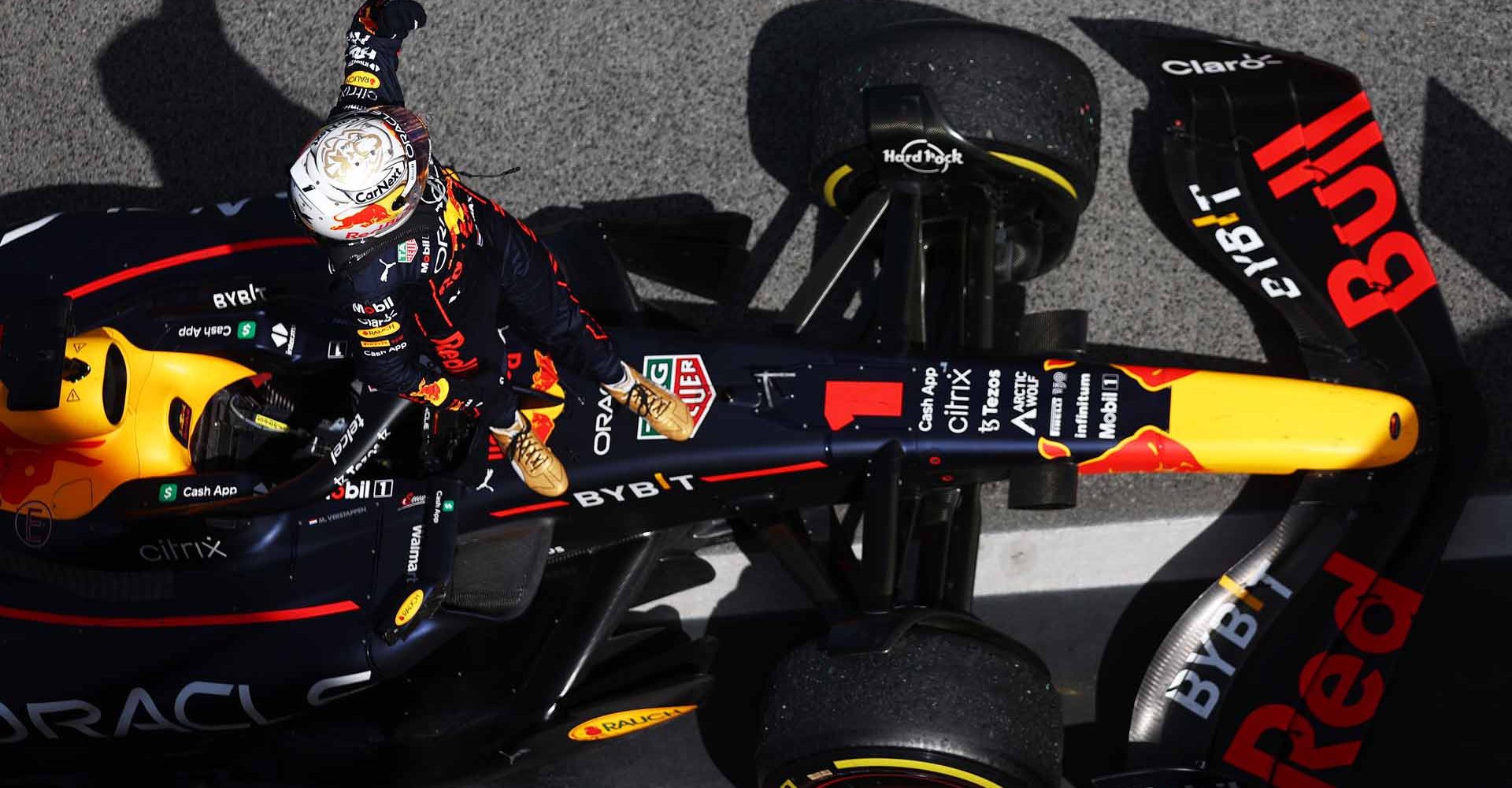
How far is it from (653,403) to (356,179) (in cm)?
101

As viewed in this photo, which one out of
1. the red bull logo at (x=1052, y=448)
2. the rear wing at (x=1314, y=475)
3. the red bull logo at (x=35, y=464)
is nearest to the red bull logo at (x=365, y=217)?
the red bull logo at (x=35, y=464)

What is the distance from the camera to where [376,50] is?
3.52 m

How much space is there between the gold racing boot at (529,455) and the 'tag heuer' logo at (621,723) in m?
0.67

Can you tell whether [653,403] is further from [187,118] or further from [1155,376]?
[187,118]

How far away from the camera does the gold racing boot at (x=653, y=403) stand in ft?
12.1

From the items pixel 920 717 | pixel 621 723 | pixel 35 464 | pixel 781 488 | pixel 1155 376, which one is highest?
pixel 1155 376

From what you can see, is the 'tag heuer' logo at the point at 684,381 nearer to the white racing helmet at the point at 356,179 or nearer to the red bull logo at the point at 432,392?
the red bull logo at the point at 432,392

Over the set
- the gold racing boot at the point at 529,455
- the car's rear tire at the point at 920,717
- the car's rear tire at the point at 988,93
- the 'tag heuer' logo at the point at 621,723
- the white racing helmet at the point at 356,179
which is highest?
the car's rear tire at the point at 988,93

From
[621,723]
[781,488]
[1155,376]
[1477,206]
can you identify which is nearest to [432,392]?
[781,488]

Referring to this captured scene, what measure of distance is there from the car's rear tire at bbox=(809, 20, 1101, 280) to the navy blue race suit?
1.04 m

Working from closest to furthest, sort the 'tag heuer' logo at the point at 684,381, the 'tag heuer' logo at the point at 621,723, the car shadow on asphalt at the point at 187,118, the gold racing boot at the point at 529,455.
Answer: the gold racing boot at the point at 529,455 → the 'tag heuer' logo at the point at 684,381 → the 'tag heuer' logo at the point at 621,723 → the car shadow on asphalt at the point at 187,118

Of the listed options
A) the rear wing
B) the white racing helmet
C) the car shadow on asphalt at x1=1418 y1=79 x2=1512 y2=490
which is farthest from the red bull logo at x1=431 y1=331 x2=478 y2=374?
the car shadow on asphalt at x1=1418 y1=79 x2=1512 y2=490

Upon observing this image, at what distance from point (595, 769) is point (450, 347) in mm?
1820

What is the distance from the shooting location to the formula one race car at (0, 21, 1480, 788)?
3736 millimetres
